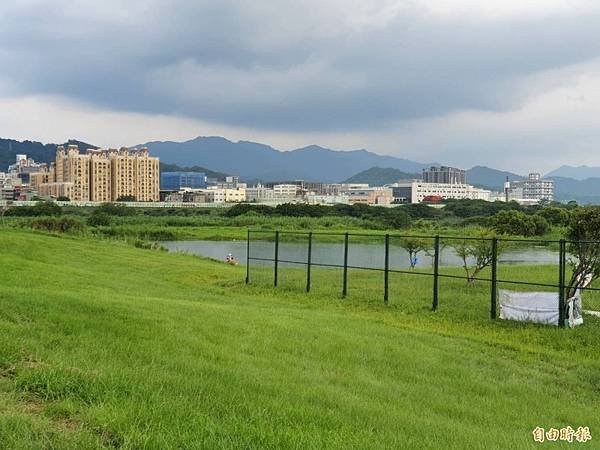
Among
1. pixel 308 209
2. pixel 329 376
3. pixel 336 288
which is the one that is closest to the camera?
pixel 329 376

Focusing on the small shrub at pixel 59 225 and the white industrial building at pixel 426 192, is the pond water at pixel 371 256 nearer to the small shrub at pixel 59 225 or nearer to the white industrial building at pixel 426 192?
the small shrub at pixel 59 225

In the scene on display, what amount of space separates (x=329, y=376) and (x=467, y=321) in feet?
22.1

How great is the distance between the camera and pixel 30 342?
5902 millimetres

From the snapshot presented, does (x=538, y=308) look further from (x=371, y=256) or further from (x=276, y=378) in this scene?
Result: (x=371, y=256)

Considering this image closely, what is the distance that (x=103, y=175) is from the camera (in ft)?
508

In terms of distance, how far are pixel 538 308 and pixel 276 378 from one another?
7.65 m

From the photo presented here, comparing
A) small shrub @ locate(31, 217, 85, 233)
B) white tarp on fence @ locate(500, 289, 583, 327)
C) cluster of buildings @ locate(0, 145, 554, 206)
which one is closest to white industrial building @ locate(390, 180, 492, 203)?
cluster of buildings @ locate(0, 145, 554, 206)

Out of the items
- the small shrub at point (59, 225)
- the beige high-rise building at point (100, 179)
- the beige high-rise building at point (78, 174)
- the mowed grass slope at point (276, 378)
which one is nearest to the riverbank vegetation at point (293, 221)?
the small shrub at point (59, 225)

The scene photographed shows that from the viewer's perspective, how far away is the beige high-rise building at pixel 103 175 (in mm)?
151125

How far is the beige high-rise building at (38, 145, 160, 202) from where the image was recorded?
496 feet

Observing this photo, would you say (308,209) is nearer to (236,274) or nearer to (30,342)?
(236,274)

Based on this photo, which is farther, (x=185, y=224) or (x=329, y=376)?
(x=185, y=224)

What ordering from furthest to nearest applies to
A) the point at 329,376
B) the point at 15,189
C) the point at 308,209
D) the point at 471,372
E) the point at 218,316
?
the point at 15,189
the point at 308,209
the point at 218,316
the point at 471,372
the point at 329,376

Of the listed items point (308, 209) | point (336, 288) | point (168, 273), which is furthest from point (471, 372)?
point (308, 209)
